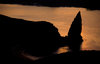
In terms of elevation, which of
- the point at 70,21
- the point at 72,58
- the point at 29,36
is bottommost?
the point at 70,21

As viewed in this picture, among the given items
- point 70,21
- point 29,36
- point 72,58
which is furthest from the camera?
point 70,21

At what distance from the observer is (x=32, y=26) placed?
6391 millimetres

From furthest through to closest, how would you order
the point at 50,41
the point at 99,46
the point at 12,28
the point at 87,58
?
the point at 99,46
the point at 50,41
the point at 12,28
the point at 87,58

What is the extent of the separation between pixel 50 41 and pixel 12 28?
1.78 metres

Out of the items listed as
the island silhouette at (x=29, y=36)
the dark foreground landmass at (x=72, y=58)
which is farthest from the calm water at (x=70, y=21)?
the dark foreground landmass at (x=72, y=58)

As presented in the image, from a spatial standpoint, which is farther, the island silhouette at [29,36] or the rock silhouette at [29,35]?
the rock silhouette at [29,35]

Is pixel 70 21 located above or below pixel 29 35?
below

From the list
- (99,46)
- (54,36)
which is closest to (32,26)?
(54,36)

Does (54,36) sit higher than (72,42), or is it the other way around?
(54,36)

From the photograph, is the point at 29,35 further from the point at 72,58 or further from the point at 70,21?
the point at 70,21

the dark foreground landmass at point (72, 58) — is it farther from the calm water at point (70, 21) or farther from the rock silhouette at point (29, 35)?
the calm water at point (70, 21)

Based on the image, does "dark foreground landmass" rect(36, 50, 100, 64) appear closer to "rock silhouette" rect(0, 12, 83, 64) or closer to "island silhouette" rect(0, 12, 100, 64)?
"island silhouette" rect(0, 12, 100, 64)

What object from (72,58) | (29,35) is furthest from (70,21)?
(72,58)

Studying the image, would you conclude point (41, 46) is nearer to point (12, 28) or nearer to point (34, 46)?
point (34, 46)
